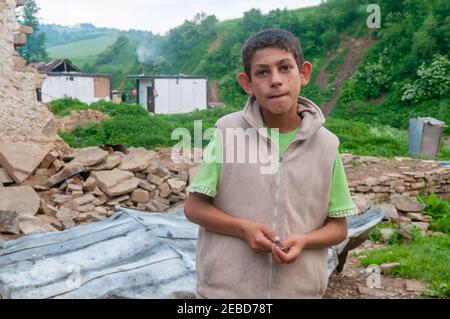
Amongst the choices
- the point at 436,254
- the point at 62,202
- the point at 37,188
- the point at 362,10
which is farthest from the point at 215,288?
the point at 362,10

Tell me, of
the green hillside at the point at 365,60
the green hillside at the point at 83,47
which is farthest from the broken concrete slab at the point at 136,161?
the green hillside at the point at 83,47

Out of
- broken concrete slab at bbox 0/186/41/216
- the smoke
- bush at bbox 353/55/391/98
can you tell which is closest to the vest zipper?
broken concrete slab at bbox 0/186/41/216

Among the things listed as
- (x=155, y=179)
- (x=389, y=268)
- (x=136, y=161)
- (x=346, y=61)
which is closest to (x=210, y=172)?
(x=389, y=268)

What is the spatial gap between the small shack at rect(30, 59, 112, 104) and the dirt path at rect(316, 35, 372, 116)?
12028 mm

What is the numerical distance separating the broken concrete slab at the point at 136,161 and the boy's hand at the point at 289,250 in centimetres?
554

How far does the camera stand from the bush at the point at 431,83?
20.5m

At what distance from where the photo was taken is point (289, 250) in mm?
1372

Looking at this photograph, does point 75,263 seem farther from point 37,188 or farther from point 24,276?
point 37,188

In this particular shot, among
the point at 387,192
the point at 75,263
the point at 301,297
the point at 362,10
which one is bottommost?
the point at 387,192

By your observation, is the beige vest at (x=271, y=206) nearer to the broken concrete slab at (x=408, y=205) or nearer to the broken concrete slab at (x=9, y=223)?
the broken concrete slab at (x=9, y=223)

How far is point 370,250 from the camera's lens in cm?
540

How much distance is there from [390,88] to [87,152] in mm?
19587

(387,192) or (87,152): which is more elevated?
(87,152)

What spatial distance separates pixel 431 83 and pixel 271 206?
21.3m
